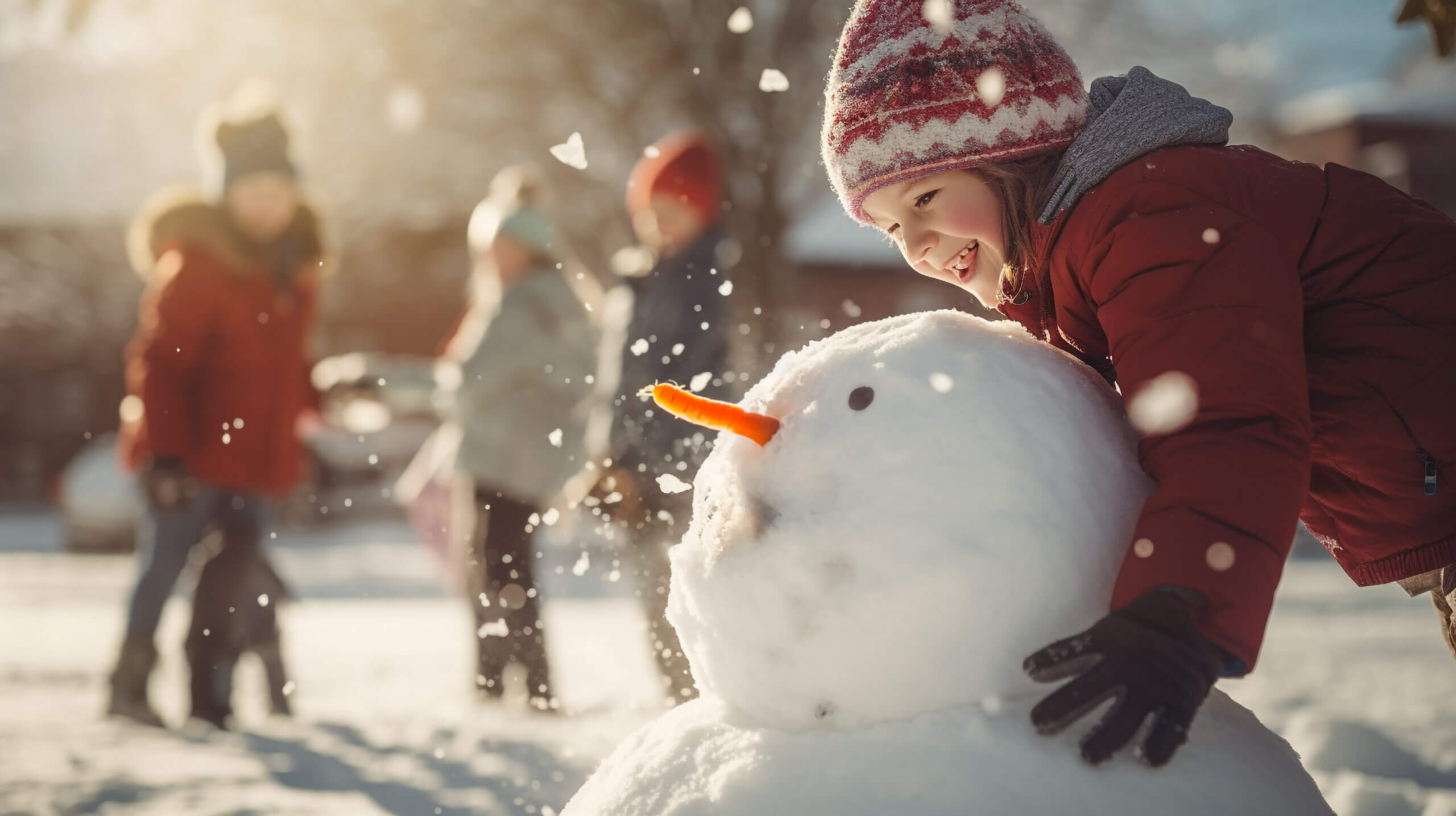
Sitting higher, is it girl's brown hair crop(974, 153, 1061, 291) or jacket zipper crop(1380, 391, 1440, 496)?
girl's brown hair crop(974, 153, 1061, 291)

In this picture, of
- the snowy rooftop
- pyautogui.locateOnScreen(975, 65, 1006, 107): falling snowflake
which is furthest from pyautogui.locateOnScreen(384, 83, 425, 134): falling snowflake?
pyautogui.locateOnScreen(975, 65, 1006, 107): falling snowflake

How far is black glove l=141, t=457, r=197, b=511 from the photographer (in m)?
4.12

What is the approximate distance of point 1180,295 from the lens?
4.61 ft

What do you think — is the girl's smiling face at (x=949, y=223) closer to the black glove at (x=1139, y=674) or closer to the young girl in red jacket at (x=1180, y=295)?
the young girl in red jacket at (x=1180, y=295)

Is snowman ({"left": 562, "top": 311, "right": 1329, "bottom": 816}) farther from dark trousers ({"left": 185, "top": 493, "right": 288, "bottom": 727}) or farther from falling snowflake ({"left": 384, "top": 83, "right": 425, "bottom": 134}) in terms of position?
falling snowflake ({"left": 384, "top": 83, "right": 425, "bottom": 134})

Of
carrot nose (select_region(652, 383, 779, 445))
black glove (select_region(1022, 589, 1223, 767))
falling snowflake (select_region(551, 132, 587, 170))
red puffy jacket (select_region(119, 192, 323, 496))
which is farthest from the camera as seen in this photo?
red puffy jacket (select_region(119, 192, 323, 496))

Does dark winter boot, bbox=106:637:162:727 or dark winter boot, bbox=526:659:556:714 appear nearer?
dark winter boot, bbox=106:637:162:727

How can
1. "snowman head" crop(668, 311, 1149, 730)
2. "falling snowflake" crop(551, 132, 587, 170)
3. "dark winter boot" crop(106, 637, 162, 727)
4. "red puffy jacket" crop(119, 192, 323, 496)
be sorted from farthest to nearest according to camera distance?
"red puffy jacket" crop(119, 192, 323, 496)
"dark winter boot" crop(106, 637, 162, 727)
"falling snowflake" crop(551, 132, 587, 170)
"snowman head" crop(668, 311, 1149, 730)

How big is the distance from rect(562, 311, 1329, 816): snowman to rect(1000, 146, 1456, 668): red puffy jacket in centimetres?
10

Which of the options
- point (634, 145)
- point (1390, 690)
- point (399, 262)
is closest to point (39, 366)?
point (399, 262)

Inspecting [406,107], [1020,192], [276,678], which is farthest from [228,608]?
[406,107]

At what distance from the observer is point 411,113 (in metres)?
11.5

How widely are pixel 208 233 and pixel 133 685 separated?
162cm

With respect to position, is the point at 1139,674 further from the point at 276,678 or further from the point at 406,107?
the point at 406,107
